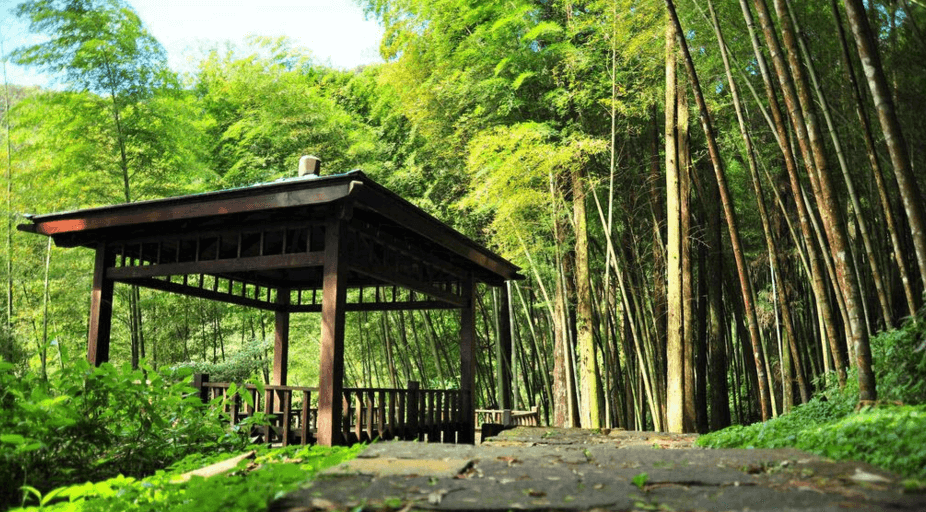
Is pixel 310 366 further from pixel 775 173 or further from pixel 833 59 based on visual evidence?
pixel 833 59

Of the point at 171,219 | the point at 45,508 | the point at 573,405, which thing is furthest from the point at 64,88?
the point at 573,405

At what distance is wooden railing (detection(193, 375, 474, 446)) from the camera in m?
6.02

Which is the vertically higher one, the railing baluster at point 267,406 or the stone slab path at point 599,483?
the railing baluster at point 267,406

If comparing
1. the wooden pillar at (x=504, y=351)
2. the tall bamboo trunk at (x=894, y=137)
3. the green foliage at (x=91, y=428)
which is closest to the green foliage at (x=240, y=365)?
the wooden pillar at (x=504, y=351)

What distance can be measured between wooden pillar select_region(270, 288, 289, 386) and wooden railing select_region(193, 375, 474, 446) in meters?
1.23

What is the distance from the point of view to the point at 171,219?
5.83 m

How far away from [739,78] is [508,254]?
13.2 feet

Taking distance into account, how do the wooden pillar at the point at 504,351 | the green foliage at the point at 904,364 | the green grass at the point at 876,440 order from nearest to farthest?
1. the green grass at the point at 876,440
2. the green foliage at the point at 904,364
3. the wooden pillar at the point at 504,351

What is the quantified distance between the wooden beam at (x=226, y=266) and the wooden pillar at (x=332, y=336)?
209 millimetres

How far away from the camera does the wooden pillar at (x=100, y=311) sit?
6457 millimetres

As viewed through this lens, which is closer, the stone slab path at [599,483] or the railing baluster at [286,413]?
the stone slab path at [599,483]

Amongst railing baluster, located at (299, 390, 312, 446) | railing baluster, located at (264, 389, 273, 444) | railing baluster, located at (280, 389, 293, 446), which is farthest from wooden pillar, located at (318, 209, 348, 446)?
railing baluster, located at (264, 389, 273, 444)

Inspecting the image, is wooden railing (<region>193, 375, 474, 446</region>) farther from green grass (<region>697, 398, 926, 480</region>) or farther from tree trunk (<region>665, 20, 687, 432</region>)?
green grass (<region>697, 398, 926, 480</region>)

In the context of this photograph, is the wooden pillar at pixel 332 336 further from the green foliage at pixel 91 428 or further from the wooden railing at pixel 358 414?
the green foliage at pixel 91 428
